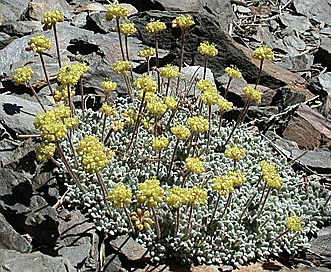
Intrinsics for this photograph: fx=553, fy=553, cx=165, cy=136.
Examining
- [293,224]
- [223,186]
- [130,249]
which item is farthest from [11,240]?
[293,224]

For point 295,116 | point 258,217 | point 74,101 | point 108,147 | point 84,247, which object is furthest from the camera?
point 295,116

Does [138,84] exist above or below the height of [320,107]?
above

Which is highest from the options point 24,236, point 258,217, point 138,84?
point 138,84

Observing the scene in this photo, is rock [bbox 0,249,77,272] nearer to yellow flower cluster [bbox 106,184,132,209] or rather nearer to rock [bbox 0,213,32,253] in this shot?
rock [bbox 0,213,32,253]

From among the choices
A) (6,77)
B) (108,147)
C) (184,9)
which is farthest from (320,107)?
(6,77)

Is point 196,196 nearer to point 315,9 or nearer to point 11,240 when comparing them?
point 11,240

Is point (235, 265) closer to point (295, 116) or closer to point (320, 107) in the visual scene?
point (295, 116)

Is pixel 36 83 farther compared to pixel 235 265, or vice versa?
pixel 36 83
